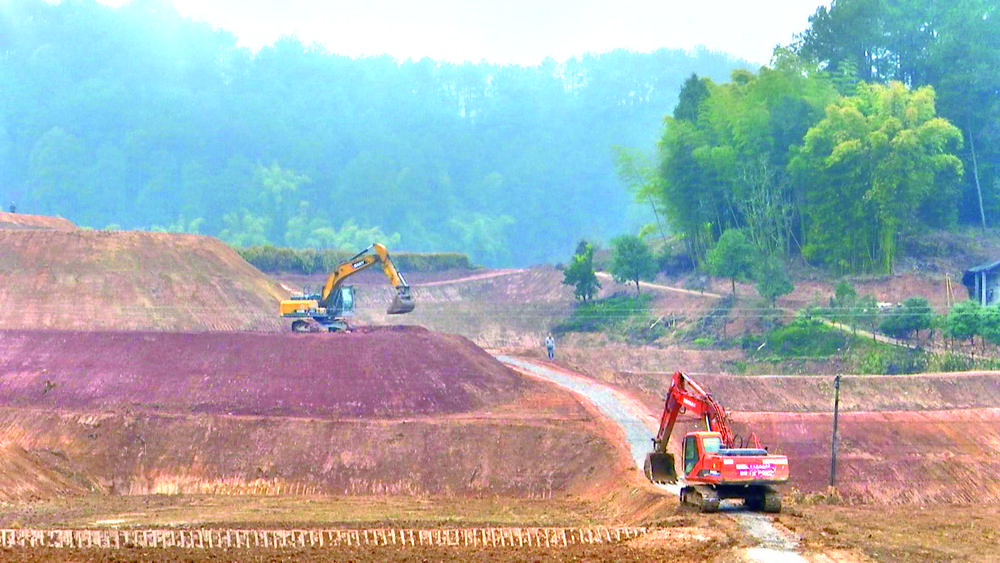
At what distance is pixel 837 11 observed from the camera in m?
89.7

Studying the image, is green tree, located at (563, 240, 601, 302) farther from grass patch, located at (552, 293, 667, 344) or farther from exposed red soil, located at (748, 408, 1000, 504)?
exposed red soil, located at (748, 408, 1000, 504)

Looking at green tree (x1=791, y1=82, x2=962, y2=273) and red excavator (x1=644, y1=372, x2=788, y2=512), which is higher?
green tree (x1=791, y1=82, x2=962, y2=273)

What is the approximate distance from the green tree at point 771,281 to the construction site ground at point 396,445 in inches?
670

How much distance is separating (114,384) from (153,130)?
11377 cm

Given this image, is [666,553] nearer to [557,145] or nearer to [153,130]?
[153,130]

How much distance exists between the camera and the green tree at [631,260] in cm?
8231

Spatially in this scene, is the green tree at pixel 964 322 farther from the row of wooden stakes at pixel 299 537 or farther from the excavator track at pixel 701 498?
the row of wooden stakes at pixel 299 537

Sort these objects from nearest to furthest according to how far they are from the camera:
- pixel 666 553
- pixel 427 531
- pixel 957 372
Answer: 1. pixel 666 553
2. pixel 427 531
3. pixel 957 372

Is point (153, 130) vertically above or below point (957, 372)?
above

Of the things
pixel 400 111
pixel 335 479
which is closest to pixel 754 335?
pixel 335 479

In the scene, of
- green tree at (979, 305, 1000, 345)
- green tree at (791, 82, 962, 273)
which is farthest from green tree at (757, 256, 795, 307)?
green tree at (979, 305, 1000, 345)

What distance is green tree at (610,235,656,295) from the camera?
270ft

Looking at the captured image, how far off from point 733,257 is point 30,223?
41237mm

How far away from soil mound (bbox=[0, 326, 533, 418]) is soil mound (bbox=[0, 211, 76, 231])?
2641cm
